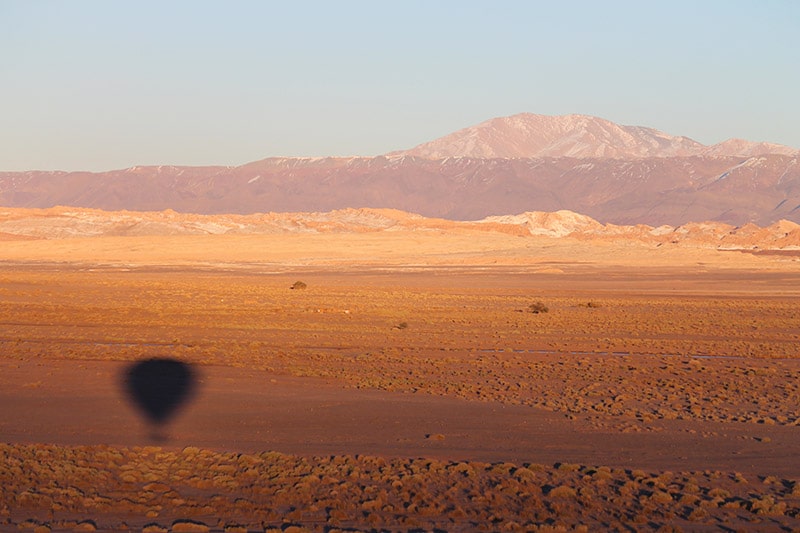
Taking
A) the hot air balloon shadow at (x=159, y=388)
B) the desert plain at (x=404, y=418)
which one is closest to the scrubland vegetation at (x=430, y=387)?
the desert plain at (x=404, y=418)

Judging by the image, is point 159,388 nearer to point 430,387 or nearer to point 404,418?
point 430,387

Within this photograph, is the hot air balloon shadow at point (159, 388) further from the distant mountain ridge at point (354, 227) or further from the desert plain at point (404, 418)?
the distant mountain ridge at point (354, 227)

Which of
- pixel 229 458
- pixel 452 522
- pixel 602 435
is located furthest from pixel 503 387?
pixel 452 522

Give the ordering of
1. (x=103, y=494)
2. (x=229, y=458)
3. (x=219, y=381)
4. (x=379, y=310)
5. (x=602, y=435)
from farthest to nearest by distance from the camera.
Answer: (x=379, y=310)
(x=219, y=381)
(x=602, y=435)
(x=229, y=458)
(x=103, y=494)

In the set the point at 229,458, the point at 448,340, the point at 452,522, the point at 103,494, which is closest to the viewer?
the point at 452,522

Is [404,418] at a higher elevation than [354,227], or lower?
higher

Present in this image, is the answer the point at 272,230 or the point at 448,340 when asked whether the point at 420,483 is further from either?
the point at 272,230

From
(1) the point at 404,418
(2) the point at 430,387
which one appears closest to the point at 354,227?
(2) the point at 430,387
